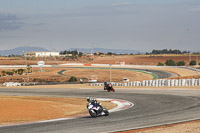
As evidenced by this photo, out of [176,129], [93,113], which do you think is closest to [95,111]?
[93,113]

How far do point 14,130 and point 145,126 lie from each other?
6541 millimetres

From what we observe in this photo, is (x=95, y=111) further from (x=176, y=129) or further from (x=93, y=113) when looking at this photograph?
(x=176, y=129)

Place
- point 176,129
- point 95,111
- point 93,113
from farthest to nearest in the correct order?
1. point 95,111
2. point 93,113
3. point 176,129

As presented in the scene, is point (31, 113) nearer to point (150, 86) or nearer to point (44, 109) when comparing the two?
point (44, 109)

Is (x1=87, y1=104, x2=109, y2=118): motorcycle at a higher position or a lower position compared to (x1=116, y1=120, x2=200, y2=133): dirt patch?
higher

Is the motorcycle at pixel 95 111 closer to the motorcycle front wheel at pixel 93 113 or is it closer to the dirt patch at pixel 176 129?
the motorcycle front wheel at pixel 93 113

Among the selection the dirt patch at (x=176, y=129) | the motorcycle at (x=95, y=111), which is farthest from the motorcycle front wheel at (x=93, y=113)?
the dirt patch at (x=176, y=129)

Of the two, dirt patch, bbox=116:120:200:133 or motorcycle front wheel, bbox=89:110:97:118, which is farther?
motorcycle front wheel, bbox=89:110:97:118

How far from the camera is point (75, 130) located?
16.6 metres

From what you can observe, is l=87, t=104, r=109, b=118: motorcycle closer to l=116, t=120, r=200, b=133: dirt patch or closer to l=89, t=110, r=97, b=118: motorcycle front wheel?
l=89, t=110, r=97, b=118: motorcycle front wheel

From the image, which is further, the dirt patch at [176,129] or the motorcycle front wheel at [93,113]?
the motorcycle front wheel at [93,113]

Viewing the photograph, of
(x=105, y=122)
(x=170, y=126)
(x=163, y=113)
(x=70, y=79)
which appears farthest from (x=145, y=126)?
(x=70, y=79)

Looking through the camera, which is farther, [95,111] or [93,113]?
[95,111]

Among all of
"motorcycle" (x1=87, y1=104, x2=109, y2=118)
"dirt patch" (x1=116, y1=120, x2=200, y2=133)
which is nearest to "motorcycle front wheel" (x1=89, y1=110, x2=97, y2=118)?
"motorcycle" (x1=87, y1=104, x2=109, y2=118)
